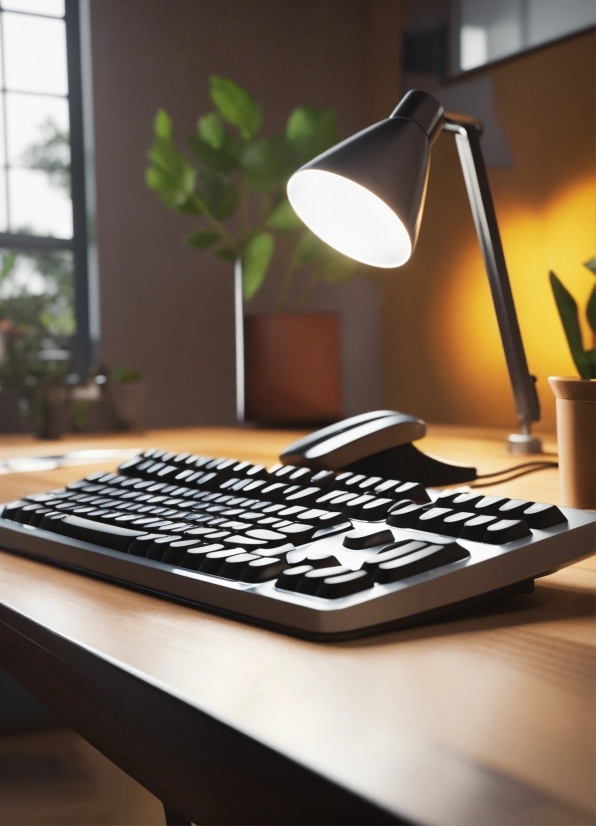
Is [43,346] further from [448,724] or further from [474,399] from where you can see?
[448,724]

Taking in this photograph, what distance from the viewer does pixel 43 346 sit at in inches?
87.5

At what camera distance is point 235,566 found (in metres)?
0.44

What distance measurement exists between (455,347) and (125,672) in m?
1.70

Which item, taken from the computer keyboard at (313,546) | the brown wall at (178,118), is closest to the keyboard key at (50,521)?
the computer keyboard at (313,546)

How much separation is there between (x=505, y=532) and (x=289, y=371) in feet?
3.91

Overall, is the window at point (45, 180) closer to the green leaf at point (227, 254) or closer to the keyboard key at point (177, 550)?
the green leaf at point (227, 254)

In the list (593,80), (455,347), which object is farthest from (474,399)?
(593,80)

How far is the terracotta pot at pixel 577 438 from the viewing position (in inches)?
27.5

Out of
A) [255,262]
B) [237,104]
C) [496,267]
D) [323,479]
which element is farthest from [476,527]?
[237,104]

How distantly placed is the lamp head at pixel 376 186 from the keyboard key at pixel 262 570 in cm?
41

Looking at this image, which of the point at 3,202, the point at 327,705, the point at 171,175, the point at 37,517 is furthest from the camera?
the point at 3,202

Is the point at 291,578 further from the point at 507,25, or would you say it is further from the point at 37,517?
the point at 507,25

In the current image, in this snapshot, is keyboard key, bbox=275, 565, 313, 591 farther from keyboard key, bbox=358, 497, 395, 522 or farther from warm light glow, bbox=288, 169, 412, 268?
warm light glow, bbox=288, 169, 412, 268

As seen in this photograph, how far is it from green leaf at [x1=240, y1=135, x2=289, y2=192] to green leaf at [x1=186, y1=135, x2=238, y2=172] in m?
0.04
